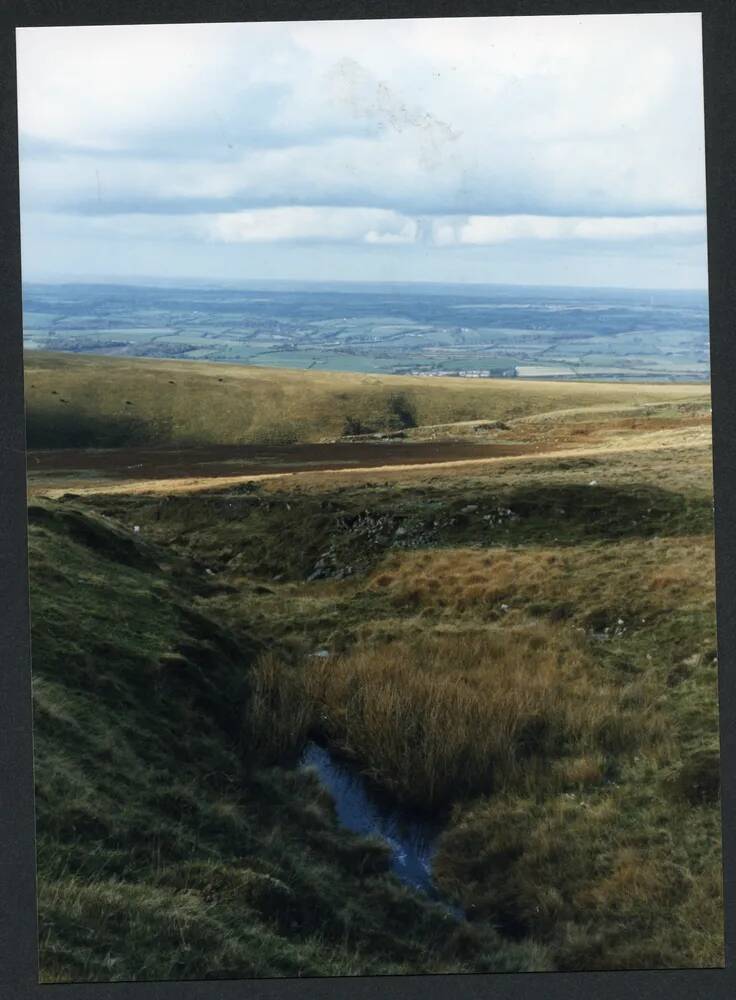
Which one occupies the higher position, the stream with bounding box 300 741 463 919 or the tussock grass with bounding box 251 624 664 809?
the tussock grass with bounding box 251 624 664 809

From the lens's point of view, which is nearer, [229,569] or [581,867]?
[581,867]

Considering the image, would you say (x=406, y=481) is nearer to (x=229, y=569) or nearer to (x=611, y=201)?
(x=229, y=569)

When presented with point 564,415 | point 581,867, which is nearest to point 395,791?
point 581,867

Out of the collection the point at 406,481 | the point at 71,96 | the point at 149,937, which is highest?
the point at 71,96

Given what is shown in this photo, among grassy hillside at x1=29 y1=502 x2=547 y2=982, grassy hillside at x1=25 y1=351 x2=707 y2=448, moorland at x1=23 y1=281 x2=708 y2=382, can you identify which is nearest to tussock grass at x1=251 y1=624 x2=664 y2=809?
grassy hillside at x1=29 y1=502 x2=547 y2=982

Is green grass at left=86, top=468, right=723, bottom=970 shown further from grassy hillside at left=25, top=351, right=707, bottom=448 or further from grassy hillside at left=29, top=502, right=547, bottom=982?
grassy hillside at left=25, top=351, right=707, bottom=448

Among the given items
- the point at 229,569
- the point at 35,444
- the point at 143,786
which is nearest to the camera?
the point at 143,786
